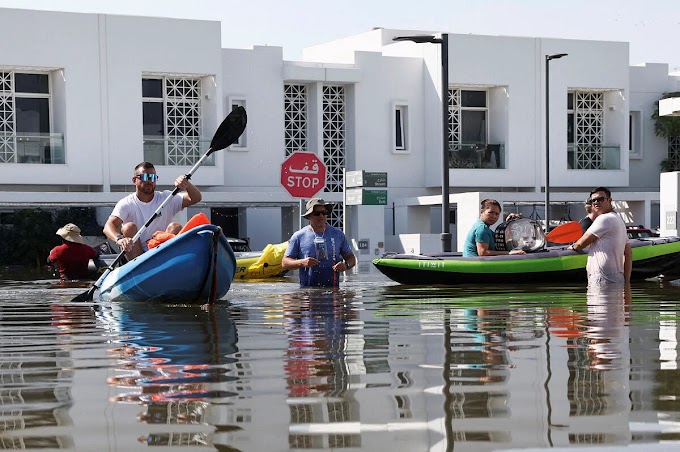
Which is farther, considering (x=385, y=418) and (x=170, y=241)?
(x=170, y=241)

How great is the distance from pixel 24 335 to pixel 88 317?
79.5 inches

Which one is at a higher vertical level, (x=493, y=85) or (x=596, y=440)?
(x=493, y=85)

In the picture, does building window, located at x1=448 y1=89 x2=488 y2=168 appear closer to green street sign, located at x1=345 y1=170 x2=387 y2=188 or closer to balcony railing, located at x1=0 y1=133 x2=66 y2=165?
balcony railing, located at x1=0 y1=133 x2=66 y2=165

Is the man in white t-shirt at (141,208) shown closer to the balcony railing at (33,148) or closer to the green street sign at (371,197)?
the green street sign at (371,197)

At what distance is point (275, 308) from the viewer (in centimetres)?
1312

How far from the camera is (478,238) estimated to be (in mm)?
17031

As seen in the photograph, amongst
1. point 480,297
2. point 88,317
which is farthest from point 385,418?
point 480,297

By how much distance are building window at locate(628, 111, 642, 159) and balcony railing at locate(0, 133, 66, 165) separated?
19431 mm

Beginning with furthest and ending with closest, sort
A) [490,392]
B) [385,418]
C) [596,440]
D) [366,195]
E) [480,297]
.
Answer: [366,195] → [480,297] → [490,392] → [385,418] → [596,440]

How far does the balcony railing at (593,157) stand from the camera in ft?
134

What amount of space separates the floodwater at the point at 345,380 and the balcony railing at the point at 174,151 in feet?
75.4

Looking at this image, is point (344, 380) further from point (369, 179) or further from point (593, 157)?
point (593, 157)

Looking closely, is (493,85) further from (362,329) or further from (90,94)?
(362,329)

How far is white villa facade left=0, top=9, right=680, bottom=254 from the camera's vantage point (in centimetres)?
3372
